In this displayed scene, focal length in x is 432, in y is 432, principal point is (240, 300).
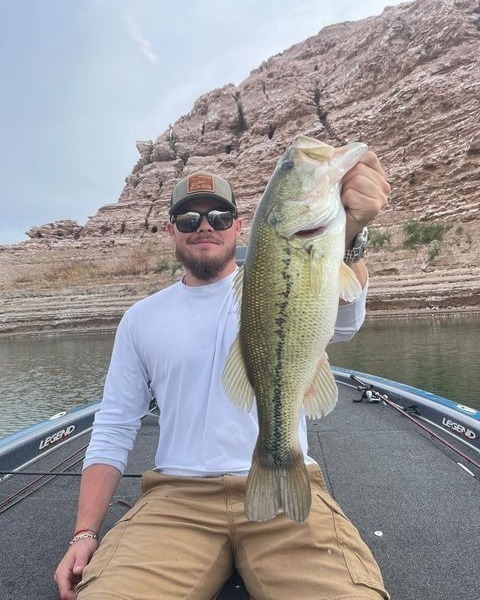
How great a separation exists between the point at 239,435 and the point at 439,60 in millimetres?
59843

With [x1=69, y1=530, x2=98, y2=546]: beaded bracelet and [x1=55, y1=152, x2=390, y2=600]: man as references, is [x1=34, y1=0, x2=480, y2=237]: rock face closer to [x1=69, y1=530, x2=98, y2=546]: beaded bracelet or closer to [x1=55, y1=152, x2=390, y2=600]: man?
[x1=55, y1=152, x2=390, y2=600]: man

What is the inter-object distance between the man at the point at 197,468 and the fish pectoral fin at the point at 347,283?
0.24 metres

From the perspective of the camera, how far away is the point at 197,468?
231 centimetres

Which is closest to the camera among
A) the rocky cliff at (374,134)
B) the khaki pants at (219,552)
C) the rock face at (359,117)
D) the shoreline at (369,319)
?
the khaki pants at (219,552)

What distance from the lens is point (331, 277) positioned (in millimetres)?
1872

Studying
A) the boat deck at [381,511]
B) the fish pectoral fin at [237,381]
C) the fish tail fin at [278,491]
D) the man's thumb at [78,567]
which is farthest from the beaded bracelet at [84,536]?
the fish pectoral fin at [237,381]

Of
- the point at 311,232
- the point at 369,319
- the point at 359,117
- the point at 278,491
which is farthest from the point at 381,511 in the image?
the point at 359,117

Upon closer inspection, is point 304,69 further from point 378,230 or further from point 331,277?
point 331,277

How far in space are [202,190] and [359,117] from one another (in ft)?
190

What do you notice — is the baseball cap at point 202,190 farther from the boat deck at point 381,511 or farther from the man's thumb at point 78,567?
the boat deck at point 381,511

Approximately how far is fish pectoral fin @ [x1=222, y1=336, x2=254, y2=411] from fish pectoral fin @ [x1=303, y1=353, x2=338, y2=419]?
0.88 feet

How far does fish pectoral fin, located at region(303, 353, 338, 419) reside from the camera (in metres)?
1.99

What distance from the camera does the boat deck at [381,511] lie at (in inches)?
95.9

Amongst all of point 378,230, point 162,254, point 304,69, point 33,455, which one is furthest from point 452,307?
point 304,69
